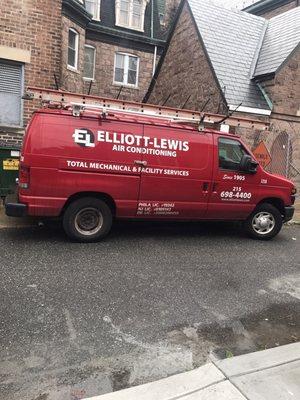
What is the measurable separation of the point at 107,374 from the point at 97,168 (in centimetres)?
385

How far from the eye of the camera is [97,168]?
6586 millimetres

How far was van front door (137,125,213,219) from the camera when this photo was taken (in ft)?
22.8

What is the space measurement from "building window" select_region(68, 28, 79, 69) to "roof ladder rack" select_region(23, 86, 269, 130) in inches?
396

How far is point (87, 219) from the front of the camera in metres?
6.80

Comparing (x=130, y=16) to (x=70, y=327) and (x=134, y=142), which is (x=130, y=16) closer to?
(x=134, y=142)

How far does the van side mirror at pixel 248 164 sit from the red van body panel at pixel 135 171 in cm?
11

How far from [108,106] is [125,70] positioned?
16720mm

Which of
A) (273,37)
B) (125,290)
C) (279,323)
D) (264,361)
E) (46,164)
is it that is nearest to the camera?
(264,361)

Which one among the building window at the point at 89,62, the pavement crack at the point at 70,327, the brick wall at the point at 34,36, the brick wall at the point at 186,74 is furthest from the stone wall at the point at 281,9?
the pavement crack at the point at 70,327

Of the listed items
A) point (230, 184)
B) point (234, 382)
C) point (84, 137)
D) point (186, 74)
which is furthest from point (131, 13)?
point (234, 382)

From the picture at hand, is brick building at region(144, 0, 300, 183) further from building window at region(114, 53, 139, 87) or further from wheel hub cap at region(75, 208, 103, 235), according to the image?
building window at region(114, 53, 139, 87)

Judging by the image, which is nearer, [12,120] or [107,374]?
[107,374]

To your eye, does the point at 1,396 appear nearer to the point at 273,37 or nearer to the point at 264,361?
the point at 264,361

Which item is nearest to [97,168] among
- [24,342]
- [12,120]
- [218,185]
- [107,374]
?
[218,185]
